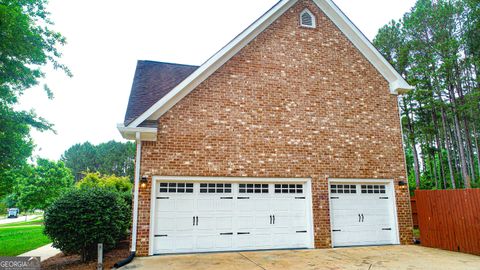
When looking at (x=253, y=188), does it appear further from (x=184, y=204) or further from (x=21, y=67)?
(x=21, y=67)

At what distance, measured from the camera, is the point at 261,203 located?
9.11 metres

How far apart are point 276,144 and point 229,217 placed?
2505 mm

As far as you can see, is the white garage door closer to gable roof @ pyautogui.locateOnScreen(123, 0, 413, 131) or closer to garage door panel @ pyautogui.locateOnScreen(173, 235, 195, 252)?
gable roof @ pyautogui.locateOnScreen(123, 0, 413, 131)

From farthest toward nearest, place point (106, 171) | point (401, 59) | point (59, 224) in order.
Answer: point (106, 171) < point (401, 59) < point (59, 224)

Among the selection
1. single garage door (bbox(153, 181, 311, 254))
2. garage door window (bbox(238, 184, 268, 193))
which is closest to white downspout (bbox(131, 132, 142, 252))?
single garage door (bbox(153, 181, 311, 254))

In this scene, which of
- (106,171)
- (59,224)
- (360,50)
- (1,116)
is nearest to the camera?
(59,224)

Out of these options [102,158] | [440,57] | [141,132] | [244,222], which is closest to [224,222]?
[244,222]

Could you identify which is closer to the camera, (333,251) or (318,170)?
(333,251)

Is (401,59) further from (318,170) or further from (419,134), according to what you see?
(318,170)

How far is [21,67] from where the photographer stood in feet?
44.6

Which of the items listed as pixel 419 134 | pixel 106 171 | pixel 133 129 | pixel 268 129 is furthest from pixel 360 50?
pixel 106 171

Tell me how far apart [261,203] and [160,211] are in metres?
2.85

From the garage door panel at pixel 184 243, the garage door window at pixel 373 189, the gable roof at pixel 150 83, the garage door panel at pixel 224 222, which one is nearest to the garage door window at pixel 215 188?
the garage door panel at pixel 224 222

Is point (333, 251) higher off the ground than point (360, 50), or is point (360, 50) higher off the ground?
point (360, 50)
